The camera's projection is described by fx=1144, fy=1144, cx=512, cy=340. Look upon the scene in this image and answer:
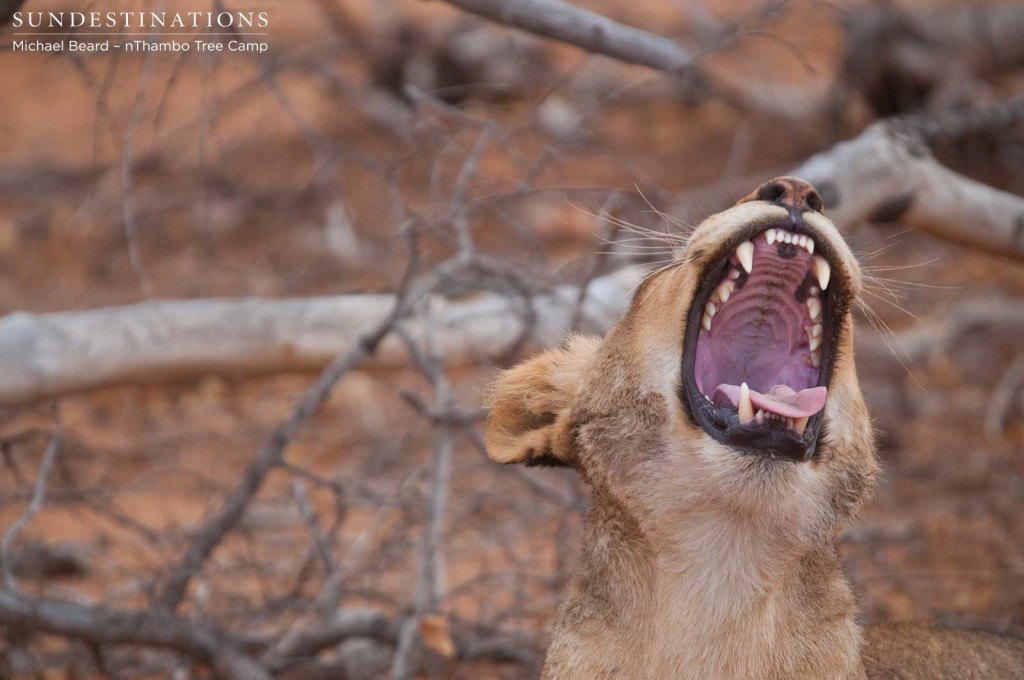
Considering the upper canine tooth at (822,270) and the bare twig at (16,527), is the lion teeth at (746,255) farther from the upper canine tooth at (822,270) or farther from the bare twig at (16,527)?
the bare twig at (16,527)

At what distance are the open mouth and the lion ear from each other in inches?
14.6

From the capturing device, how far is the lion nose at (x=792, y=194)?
2678 millimetres

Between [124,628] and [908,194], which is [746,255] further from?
[124,628]

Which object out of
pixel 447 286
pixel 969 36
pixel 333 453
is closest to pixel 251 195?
pixel 333 453

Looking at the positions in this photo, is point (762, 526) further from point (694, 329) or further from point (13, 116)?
point (13, 116)

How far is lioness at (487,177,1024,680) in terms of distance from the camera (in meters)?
2.56

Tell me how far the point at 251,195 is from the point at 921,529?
20.1ft

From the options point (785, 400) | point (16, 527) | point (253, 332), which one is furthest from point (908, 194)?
point (16, 527)

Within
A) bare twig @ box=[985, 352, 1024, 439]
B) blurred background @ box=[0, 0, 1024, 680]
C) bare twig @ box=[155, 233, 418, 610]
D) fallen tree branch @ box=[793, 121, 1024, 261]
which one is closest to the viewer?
bare twig @ box=[155, 233, 418, 610]

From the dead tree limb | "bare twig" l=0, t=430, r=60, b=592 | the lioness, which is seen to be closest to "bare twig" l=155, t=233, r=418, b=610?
"bare twig" l=0, t=430, r=60, b=592

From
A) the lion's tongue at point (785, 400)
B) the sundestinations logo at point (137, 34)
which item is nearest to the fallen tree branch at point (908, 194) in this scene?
the lion's tongue at point (785, 400)

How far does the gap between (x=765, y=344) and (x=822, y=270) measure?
0.97 feet

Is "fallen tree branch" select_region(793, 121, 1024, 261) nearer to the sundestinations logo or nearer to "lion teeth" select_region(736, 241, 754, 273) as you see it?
"lion teeth" select_region(736, 241, 754, 273)

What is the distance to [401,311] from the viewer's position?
410 centimetres
